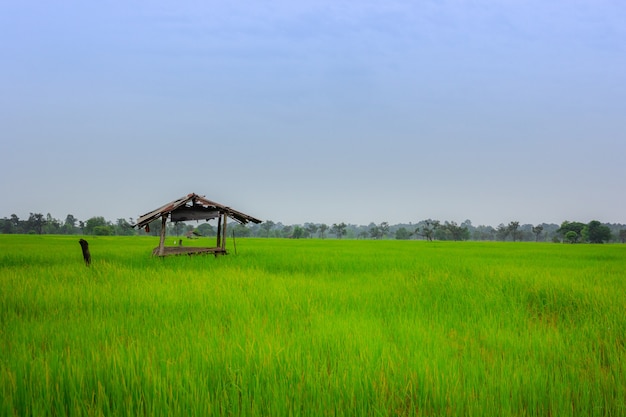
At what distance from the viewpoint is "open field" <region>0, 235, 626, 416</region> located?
2.43 meters

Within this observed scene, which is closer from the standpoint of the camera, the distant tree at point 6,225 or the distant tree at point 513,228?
the distant tree at point 6,225

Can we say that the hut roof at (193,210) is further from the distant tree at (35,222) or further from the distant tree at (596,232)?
the distant tree at (35,222)

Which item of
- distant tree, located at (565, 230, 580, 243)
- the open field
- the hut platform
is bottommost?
distant tree, located at (565, 230, 580, 243)

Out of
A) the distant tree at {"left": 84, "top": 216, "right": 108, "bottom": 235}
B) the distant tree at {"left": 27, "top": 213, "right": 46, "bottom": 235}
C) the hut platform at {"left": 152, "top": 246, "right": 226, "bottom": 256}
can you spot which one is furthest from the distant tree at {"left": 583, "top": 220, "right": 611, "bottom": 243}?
the distant tree at {"left": 27, "top": 213, "right": 46, "bottom": 235}

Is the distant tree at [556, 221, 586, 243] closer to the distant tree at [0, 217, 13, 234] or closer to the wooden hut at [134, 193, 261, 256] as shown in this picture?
the wooden hut at [134, 193, 261, 256]

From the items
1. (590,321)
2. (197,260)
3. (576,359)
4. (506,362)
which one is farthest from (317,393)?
(197,260)

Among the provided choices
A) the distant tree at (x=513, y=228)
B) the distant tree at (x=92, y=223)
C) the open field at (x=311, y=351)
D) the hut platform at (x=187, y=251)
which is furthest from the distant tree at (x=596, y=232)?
the distant tree at (x=92, y=223)

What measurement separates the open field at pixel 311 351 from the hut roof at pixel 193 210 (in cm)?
645

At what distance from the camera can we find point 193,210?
14.3 metres

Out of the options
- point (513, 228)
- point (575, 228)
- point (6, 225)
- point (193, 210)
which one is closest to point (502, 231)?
point (513, 228)

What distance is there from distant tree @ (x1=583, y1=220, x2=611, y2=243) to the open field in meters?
104

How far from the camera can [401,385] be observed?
2662 millimetres

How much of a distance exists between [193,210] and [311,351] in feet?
40.3

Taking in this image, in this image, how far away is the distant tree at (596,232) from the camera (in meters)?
83.8
